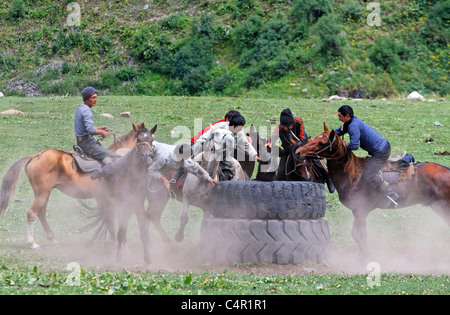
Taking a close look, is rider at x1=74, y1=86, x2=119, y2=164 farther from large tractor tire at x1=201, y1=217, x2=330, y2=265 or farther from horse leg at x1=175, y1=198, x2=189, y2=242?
large tractor tire at x1=201, y1=217, x2=330, y2=265

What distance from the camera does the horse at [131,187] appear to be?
1159 centimetres

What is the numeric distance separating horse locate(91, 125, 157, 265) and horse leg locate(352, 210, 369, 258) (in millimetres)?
3927

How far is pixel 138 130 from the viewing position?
1169cm

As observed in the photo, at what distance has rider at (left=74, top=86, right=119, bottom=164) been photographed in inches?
539

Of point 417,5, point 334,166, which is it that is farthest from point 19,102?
point 417,5

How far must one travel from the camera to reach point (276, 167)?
46.5ft

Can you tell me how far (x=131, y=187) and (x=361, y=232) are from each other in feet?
14.3

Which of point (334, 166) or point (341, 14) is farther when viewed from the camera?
point (341, 14)

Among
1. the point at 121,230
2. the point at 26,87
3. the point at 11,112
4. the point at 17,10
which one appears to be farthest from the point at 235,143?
the point at 17,10

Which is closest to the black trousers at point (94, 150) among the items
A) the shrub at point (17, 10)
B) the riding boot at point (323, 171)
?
the riding boot at point (323, 171)

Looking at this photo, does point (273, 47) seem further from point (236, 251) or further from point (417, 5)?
point (236, 251)

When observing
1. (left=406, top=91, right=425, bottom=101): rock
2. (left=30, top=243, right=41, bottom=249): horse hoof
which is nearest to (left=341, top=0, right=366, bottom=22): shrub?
(left=406, top=91, right=425, bottom=101): rock

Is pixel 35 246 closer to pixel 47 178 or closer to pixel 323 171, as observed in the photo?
pixel 47 178

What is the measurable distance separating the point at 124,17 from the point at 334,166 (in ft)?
115
